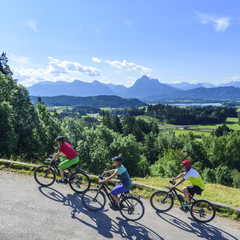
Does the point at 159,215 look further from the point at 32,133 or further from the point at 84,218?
the point at 32,133

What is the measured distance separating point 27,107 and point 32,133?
5.12m

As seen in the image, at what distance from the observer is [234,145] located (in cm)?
5816

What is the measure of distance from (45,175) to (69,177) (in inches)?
69.8

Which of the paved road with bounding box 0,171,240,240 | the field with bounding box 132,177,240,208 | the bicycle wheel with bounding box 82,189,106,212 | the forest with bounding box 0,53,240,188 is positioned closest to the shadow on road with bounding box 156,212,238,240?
the paved road with bounding box 0,171,240,240

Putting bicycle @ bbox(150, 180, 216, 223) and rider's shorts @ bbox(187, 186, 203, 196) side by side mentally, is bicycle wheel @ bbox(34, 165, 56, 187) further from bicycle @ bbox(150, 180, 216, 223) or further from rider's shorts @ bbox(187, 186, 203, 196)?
rider's shorts @ bbox(187, 186, 203, 196)

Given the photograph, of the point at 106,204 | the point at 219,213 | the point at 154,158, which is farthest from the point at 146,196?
the point at 154,158

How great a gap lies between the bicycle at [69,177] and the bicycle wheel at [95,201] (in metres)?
1.22

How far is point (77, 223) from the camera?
7617 millimetres

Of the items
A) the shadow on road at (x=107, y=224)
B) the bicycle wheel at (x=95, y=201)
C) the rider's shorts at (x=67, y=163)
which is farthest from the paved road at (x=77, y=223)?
the rider's shorts at (x=67, y=163)

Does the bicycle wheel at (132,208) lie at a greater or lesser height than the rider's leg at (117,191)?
lesser

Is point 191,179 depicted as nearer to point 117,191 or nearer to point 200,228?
point 200,228

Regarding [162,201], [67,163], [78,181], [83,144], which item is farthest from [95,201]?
[83,144]

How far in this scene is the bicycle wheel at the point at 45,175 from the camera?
10.7 meters

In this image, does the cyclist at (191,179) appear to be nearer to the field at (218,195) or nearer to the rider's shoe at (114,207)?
the field at (218,195)
